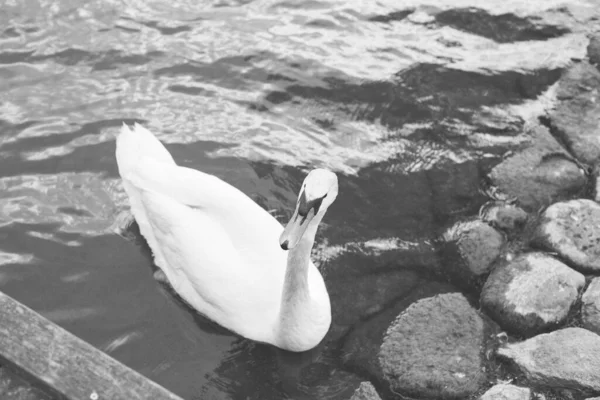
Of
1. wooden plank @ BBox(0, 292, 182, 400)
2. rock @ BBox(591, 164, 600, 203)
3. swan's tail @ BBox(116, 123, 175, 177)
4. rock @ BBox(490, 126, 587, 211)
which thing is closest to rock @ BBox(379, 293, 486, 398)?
rock @ BBox(490, 126, 587, 211)

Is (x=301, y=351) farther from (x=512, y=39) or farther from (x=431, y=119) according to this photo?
(x=512, y=39)

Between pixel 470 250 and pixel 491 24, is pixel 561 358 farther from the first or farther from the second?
pixel 491 24

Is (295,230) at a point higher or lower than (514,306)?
higher

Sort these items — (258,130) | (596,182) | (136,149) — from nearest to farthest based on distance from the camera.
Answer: (136,149) < (596,182) < (258,130)

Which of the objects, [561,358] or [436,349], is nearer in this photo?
[561,358]

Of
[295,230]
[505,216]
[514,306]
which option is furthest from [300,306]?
[505,216]

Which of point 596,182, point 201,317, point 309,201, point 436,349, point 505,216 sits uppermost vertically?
point 309,201

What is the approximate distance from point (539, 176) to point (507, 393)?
229cm

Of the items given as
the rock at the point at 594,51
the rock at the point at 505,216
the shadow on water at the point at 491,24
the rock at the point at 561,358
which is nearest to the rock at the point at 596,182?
the rock at the point at 505,216

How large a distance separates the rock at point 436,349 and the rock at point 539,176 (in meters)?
1.34

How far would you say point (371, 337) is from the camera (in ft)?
16.4

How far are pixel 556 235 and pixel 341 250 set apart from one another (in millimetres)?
1562

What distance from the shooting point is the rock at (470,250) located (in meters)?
5.48

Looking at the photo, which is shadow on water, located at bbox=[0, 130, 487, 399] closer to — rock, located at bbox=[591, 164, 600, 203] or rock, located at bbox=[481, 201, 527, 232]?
rock, located at bbox=[481, 201, 527, 232]
